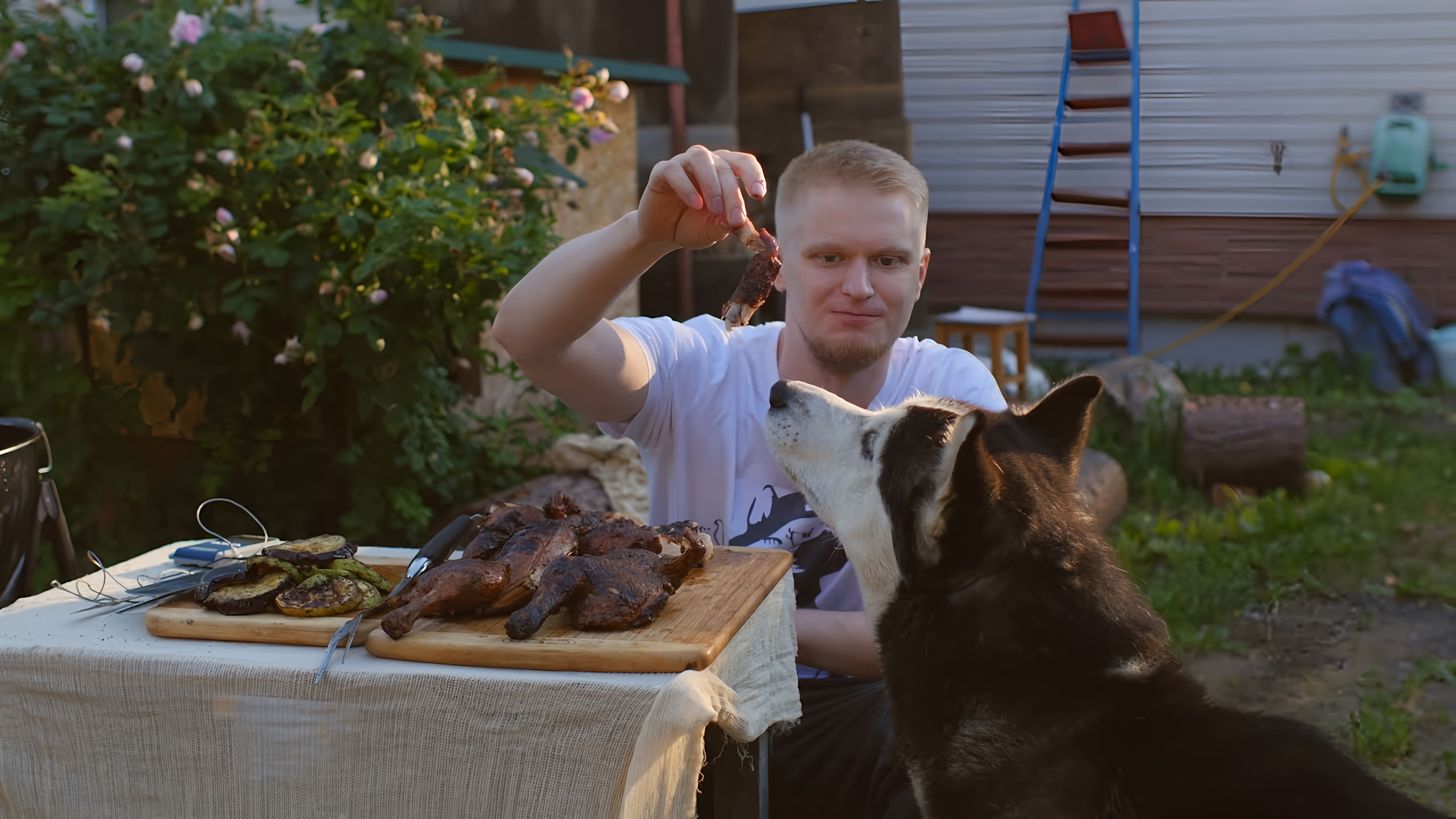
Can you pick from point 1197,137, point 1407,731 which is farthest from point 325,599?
point 1197,137

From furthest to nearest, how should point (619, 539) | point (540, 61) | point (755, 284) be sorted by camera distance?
point (540, 61)
point (755, 284)
point (619, 539)

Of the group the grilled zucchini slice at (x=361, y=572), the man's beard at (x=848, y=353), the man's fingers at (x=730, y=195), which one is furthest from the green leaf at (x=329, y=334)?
the man's fingers at (x=730, y=195)

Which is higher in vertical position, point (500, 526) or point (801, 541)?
point (500, 526)

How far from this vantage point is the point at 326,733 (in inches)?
72.0

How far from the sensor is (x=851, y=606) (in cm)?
308

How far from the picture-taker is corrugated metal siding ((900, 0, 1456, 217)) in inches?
344

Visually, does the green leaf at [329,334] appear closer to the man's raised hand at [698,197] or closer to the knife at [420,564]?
the knife at [420,564]

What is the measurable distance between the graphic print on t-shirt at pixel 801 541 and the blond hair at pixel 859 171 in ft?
2.97

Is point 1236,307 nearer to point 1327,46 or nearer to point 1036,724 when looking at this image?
point 1327,46

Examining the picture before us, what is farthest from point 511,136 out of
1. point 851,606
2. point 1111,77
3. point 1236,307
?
point 1236,307

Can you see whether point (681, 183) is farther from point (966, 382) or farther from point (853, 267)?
point (966, 382)

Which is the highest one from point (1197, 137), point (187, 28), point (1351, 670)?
point (187, 28)

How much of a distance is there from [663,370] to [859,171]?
811mm

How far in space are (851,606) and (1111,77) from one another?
23.3 feet
